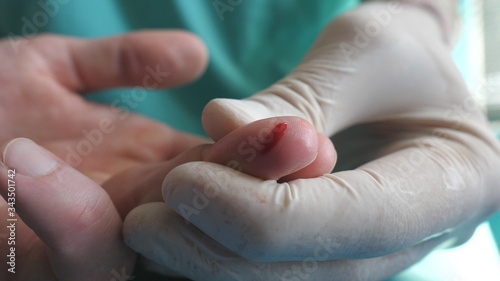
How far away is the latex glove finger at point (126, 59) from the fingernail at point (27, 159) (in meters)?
0.33

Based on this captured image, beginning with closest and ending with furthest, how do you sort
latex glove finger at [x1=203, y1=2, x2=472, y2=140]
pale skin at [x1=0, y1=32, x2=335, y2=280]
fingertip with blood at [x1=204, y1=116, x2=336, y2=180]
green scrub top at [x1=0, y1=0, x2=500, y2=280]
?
fingertip with blood at [x1=204, y1=116, x2=336, y2=180] < latex glove finger at [x1=203, y1=2, x2=472, y2=140] < pale skin at [x1=0, y1=32, x2=335, y2=280] < green scrub top at [x1=0, y1=0, x2=500, y2=280]

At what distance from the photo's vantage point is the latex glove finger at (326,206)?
0.34 meters

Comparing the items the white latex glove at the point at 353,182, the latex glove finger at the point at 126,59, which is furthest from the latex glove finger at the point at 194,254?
the latex glove finger at the point at 126,59

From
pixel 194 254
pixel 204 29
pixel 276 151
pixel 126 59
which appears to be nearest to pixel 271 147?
pixel 276 151

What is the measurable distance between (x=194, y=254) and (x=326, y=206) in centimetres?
12

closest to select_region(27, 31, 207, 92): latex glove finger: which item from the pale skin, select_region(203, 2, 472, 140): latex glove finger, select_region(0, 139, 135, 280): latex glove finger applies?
the pale skin

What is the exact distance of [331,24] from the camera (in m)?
0.55

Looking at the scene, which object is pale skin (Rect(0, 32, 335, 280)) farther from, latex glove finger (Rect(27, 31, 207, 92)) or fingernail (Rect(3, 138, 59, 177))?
fingernail (Rect(3, 138, 59, 177))

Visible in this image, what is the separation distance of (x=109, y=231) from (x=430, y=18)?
536 mm

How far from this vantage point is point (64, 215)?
352 millimetres

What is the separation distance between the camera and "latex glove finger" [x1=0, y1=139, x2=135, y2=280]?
34 cm

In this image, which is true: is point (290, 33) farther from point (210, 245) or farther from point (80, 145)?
point (210, 245)

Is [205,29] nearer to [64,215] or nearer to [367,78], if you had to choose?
[367,78]

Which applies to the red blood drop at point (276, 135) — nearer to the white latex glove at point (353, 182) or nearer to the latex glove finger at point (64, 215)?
the white latex glove at point (353, 182)
